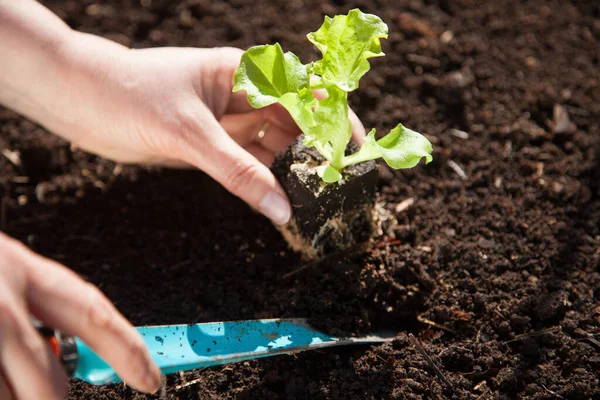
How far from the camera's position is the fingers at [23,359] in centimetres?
113

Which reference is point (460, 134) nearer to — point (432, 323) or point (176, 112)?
point (432, 323)

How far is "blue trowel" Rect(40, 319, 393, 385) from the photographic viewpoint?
1277 mm

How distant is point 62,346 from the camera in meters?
1.22


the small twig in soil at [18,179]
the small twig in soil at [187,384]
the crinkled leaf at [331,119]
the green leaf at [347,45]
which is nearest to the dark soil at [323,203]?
the crinkled leaf at [331,119]

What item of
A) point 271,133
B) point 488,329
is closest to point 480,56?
point 271,133

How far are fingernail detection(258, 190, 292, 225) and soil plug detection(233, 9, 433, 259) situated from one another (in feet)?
0.15

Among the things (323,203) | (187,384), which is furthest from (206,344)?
(323,203)

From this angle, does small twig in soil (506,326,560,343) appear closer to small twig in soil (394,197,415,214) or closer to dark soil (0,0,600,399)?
dark soil (0,0,600,399)

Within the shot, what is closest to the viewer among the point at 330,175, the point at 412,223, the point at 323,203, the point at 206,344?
the point at 206,344

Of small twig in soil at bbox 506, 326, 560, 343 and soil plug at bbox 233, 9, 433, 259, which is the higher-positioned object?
soil plug at bbox 233, 9, 433, 259

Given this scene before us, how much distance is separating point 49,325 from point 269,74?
875mm

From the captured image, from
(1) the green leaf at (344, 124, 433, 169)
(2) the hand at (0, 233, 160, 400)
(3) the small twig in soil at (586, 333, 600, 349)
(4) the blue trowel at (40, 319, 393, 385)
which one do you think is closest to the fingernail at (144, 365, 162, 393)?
(2) the hand at (0, 233, 160, 400)

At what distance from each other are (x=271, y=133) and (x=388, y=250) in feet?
1.98

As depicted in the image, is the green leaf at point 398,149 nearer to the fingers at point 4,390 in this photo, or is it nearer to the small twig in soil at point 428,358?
the small twig in soil at point 428,358
